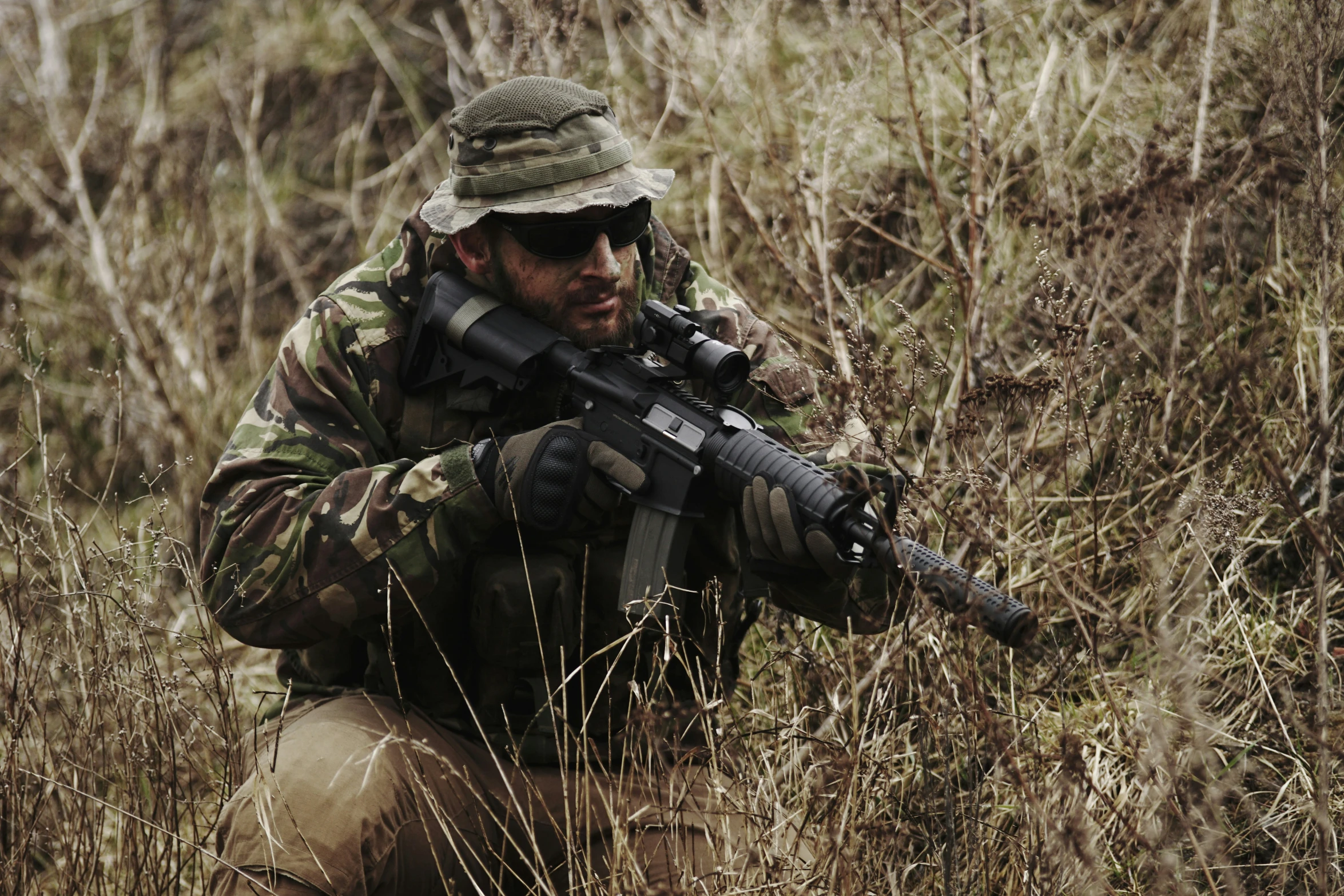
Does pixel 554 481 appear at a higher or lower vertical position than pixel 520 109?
lower

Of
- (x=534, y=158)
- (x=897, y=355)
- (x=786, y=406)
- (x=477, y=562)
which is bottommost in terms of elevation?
(x=897, y=355)

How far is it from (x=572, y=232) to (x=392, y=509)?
2.35 ft

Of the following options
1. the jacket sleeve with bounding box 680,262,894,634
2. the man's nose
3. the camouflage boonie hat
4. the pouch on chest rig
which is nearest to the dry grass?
the jacket sleeve with bounding box 680,262,894,634

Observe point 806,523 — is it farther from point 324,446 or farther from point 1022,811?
point 324,446

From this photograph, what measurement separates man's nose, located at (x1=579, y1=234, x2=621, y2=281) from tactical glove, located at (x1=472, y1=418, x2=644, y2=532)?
0.39 m

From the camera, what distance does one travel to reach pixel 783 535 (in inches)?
86.0

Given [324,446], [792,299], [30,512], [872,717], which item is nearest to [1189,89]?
[792,299]

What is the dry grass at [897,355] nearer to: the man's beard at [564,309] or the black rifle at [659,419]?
the black rifle at [659,419]

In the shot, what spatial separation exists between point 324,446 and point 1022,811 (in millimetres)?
1551

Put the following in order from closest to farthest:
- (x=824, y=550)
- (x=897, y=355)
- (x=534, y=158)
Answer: (x=824, y=550)
(x=534, y=158)
(x=897, y=355)

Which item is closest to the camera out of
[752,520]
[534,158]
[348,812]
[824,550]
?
[824,550]

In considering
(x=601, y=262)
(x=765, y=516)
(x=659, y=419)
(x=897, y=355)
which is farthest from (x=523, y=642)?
(x=897, y=355)

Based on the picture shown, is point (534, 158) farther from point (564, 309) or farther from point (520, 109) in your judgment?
point (564, 309)

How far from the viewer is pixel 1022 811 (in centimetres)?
219
